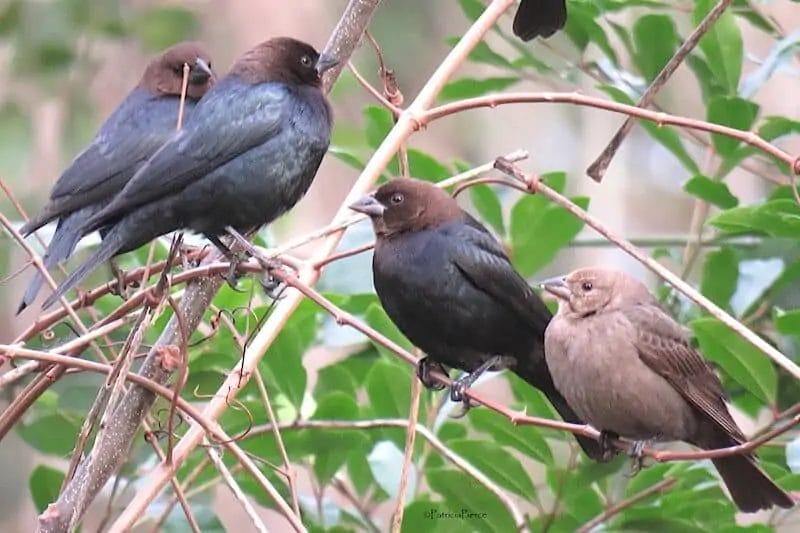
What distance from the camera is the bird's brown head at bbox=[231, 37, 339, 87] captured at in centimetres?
359

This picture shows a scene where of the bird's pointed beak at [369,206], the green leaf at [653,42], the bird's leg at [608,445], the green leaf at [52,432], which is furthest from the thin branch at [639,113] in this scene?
the green leaf at [52,432]

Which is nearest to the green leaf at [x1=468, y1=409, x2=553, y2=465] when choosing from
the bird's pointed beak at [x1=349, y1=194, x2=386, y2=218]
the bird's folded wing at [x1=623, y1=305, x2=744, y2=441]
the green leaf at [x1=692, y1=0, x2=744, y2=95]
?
the bird's folded wing at [x1=623, y1=305, x2=744, y2=441]

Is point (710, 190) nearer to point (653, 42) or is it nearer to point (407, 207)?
point (653, 42)

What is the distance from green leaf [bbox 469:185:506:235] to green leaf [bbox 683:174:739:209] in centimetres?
50

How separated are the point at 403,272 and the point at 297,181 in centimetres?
35

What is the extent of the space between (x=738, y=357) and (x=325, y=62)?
3.70 feet

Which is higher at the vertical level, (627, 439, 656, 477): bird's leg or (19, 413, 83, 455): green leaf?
(627, 439, 656, 477): bird's leg

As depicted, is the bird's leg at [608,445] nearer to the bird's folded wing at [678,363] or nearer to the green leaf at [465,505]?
the bird's folded wing at [678,363]

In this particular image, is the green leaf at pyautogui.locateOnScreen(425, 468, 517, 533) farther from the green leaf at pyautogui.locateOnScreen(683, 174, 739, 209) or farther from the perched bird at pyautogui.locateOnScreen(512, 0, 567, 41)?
the perched bird at pyautogui.locateOnScreen(512, 0, 567, 41)

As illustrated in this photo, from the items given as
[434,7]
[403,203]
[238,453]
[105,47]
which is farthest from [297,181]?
[434,7]

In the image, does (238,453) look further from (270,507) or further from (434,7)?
(434,7)

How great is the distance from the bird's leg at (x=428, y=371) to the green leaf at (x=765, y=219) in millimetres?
703

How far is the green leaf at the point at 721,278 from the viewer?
3621 millimetres

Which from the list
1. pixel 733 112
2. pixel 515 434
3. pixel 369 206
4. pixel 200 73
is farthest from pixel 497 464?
pixel 200 73
